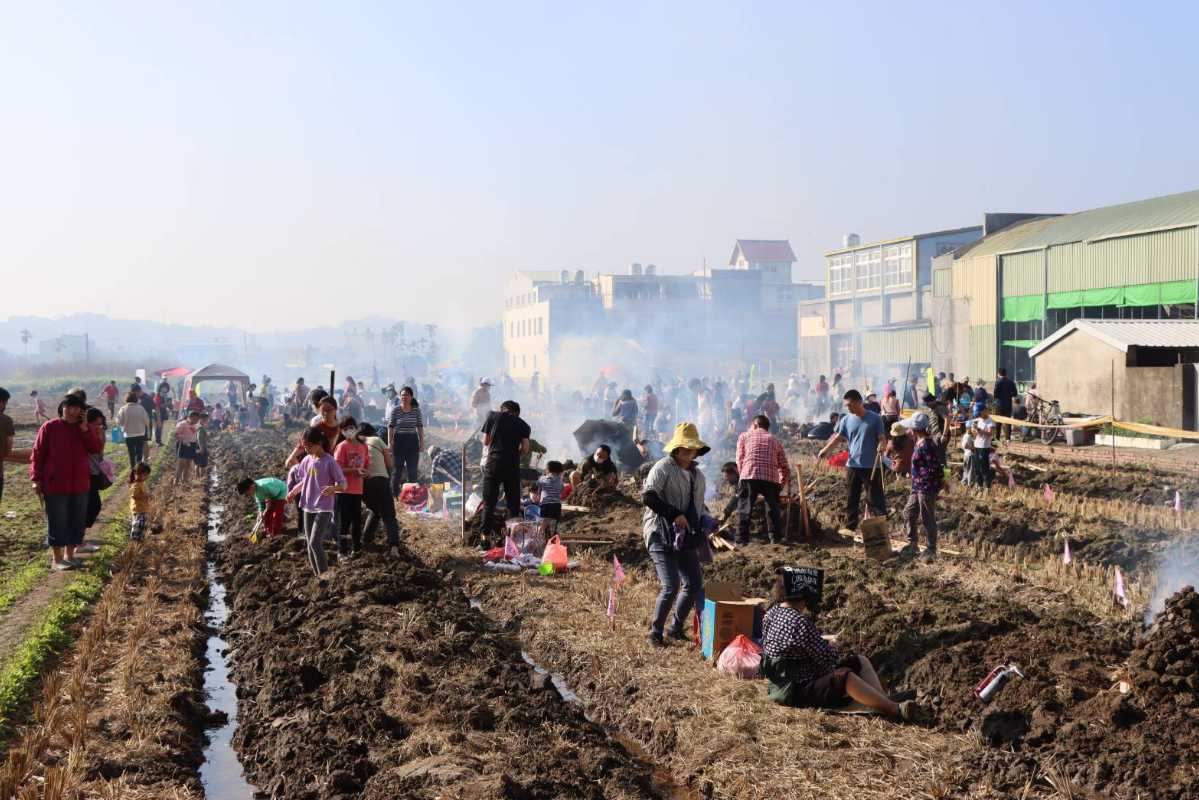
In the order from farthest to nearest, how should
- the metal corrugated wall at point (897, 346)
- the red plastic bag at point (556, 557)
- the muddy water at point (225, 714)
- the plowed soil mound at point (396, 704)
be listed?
1. the metal corrugated wall at point (897, 346)
2. the red plastic bag at point (556, 557)
3. the muddy water at point (225, 714)
4. the plowed soil mound at point (396, 704)

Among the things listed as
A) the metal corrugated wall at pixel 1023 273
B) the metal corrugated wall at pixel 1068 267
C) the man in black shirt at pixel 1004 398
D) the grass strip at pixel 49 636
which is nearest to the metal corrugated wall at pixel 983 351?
the metal corrugated wall at pixel 1023 273

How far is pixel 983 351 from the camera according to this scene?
41.7 metres

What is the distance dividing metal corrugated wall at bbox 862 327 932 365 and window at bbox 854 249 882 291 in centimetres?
293

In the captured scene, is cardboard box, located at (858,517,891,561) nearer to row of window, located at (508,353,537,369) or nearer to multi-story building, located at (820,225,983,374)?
multi-story building, located at (820,225,983,374)

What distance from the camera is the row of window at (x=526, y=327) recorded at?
260 ft

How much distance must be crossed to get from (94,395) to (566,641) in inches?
3136

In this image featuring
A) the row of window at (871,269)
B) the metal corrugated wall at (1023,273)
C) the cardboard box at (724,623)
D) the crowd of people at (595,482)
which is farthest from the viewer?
the row of window at (871,269)

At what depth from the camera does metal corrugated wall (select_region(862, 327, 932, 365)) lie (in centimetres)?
4716

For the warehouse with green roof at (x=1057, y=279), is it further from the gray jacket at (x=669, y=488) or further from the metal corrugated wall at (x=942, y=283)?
the gray jacket at (x=669, y=488)

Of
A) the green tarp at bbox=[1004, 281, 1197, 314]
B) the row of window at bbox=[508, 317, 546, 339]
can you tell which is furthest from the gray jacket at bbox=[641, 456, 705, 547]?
the row of window at bbox=[508, 317, 546, 339]

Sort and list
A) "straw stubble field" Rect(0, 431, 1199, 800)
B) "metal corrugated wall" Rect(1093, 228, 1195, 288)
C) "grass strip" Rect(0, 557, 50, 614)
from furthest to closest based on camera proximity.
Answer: "metal corrugated wall" Rect(1093, 228, 1195, 288)
"grass strip" Rect(0, 557, 50, 614)
"straw stubble field" Rect(0, 431, 1199, 800)

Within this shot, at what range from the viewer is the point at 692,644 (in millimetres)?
9867

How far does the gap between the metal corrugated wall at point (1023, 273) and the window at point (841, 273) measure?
1593cm

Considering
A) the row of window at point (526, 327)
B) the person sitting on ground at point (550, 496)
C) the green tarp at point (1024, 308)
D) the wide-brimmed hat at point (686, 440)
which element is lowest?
the person sitting on ground at point (550, 496)
